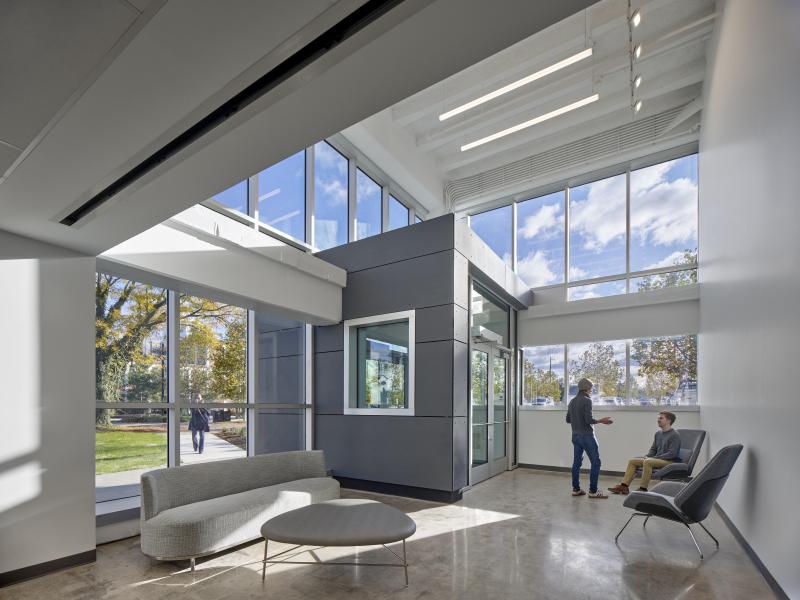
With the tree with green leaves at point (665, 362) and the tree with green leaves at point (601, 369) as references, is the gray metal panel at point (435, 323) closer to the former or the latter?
the tree with green leaves at point (601, 369)

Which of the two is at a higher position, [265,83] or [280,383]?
[265,83]

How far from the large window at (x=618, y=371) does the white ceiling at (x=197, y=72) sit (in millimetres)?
8114

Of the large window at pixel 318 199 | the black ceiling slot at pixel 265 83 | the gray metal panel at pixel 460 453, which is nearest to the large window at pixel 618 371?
the gray metal panel at pixel 460 453

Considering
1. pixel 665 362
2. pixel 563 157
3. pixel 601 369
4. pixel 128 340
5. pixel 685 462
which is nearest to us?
pixel 128 340

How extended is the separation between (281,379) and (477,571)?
4.27 m

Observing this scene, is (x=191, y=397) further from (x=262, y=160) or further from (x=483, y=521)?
(x=262, y=160)

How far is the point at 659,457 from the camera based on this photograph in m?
6.54

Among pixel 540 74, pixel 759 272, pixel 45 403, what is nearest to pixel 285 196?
pixel 540 74

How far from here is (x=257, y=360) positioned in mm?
6711

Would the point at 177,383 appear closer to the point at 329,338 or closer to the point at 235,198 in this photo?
the point at 329,338

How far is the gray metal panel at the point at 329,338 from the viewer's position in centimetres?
742

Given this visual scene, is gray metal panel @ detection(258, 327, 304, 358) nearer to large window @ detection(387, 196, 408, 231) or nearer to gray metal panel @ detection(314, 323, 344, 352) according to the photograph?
gray metal panel @ detection(314, 323, 344, 352)

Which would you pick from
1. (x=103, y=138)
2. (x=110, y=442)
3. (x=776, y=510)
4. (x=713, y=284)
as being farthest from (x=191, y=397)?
(x=713, y=284)

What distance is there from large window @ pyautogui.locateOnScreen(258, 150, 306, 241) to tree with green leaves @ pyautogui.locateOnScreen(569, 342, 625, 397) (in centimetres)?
574
